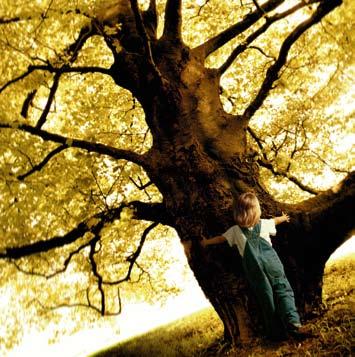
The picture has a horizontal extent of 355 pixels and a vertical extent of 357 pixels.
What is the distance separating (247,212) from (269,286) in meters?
0.88

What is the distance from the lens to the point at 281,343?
4.91m

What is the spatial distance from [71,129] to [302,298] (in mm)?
5714

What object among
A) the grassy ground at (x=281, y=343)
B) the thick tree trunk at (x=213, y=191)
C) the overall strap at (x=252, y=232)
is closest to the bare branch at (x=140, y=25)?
the thick tree trunk at (x=213, y=191)

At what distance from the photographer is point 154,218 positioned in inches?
264

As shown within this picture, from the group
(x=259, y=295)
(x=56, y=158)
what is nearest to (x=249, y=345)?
(x=259, y=295)

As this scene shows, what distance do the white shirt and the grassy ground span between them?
1136 mm

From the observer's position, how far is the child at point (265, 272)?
16.2 feet

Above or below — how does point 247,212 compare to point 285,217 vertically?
above

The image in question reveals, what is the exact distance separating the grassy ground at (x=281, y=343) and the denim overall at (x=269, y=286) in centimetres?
25

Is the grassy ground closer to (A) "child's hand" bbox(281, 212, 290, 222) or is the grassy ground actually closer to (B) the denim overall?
(B) the denim overall

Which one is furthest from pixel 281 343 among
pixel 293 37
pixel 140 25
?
pixel 140 25

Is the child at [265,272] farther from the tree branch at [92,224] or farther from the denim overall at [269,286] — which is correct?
the tree branch at [92,224]

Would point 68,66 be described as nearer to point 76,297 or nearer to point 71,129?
point 71,129

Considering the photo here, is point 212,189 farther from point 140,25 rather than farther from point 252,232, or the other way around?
point 140,25
